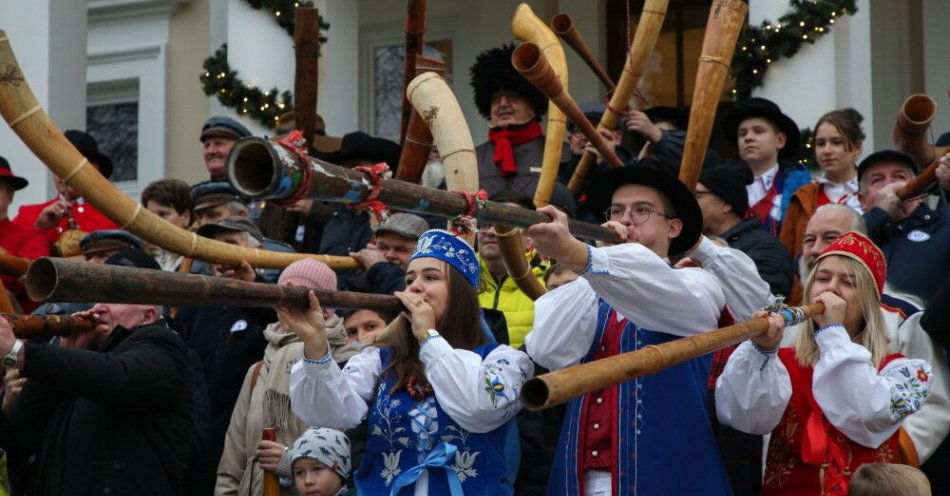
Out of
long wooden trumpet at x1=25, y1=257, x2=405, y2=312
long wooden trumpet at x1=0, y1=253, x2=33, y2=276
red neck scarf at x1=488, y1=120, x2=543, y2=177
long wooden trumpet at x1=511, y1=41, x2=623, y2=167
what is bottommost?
long wooden trumpet at x1=25, y1=257, x2=405, y2=312

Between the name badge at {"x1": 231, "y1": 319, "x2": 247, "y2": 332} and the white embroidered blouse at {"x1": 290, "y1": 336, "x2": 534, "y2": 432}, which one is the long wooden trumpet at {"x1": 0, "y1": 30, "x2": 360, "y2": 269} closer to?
the white embroidered blouse at {"x1": 290, "y1": 336, "x2": 534, "y2": 432}

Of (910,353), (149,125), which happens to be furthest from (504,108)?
(149,125)

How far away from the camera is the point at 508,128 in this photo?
28.5ft

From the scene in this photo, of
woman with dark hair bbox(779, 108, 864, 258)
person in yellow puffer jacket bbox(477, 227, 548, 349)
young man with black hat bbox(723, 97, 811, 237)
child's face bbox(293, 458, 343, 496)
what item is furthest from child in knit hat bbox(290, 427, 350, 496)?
young man with black hat bbox(723, 97, 811, 237)

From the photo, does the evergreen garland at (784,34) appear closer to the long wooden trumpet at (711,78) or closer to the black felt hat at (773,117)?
the black felt hat at (773,117)

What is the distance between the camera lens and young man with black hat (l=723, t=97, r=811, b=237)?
8469 mm

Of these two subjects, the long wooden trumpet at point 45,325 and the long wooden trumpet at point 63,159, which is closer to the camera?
the long wooden trumpet at point 63,159

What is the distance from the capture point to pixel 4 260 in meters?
7.73

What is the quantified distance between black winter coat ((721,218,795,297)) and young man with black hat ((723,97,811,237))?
4.27 feet

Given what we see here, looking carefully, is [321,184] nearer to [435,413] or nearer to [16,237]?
[435,413]

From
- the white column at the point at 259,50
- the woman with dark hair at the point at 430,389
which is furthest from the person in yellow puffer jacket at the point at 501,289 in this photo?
the white column at the point at 259,50

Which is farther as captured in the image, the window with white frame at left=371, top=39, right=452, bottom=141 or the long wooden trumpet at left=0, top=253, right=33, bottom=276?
the window with white frame at left=371, top=39, right=452, bottom=141

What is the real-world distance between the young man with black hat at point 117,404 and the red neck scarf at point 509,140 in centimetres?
261

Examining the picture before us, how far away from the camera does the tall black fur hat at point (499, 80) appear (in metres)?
8.70
